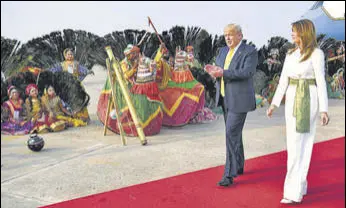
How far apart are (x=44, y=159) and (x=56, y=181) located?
3.35ft

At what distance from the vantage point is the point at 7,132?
6.52 metres

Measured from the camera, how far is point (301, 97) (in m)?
2.86

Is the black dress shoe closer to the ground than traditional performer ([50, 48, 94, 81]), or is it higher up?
closer to the ground

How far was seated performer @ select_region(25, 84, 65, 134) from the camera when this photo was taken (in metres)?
6.48

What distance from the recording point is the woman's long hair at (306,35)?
2.72 meters

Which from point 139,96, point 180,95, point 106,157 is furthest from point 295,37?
point 180,95

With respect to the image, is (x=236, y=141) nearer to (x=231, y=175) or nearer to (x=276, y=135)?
(x=231, y=175)

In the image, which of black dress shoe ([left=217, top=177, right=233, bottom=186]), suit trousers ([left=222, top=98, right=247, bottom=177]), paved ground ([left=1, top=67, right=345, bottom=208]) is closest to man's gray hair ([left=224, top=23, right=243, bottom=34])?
suit trousers ([left=222, top=98, right=247, bottom=177])

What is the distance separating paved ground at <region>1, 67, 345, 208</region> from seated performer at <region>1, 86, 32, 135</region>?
0.23 m

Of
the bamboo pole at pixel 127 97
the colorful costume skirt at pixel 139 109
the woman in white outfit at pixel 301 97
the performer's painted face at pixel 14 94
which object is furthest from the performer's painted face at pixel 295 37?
the performer's painted face at pixel 14 94

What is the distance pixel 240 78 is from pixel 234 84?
0.39 ft

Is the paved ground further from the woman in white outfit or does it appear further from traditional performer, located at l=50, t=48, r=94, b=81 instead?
the woman in white outfit

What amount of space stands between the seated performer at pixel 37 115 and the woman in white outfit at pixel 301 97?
4379 millimetres

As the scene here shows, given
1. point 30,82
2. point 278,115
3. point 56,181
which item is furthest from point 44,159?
point 278,115
